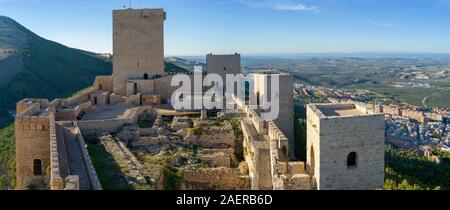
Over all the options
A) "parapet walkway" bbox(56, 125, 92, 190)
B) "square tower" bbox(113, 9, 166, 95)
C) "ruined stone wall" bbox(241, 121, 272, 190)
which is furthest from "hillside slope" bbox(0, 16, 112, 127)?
"ruined stone wall" bbox(241, 121, 272, 190)

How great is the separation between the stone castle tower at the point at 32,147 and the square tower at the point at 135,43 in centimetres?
890

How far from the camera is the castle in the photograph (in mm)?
9055

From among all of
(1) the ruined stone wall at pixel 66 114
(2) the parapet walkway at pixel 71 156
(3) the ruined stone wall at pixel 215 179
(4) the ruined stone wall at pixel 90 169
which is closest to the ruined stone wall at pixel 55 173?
(2) the parapet walkway at pixel 71 156

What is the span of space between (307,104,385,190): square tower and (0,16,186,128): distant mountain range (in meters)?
22.7

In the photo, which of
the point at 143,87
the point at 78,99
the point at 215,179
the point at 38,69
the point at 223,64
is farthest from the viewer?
the point at 38,69

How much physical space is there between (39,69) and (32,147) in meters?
29.5

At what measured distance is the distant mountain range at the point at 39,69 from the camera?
34.5 meters

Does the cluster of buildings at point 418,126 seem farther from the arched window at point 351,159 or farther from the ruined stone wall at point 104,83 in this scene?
the arched window at point 351,159

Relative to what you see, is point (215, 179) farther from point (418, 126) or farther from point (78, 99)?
point (418, 126)

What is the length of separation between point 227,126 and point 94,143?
4.49 m

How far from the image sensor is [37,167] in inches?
508

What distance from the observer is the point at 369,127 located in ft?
29.9

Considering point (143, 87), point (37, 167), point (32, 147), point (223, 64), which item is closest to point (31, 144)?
point (32, 147)

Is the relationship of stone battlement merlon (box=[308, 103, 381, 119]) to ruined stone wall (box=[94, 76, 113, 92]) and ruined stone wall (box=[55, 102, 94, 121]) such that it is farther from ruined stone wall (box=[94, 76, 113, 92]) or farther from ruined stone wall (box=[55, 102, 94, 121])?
ruined stone wall (box=[94, 76, 113, 92])
